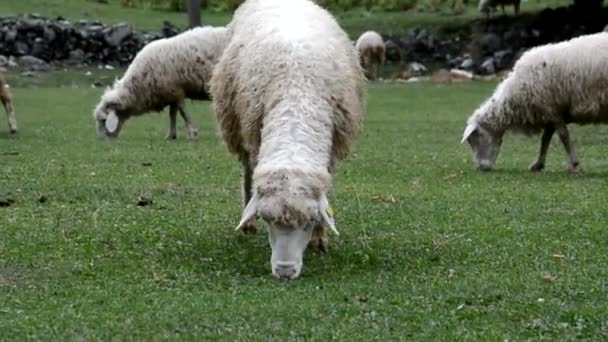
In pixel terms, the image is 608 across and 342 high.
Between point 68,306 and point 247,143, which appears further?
point 247,143

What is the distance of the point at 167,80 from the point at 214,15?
2777 centimetres

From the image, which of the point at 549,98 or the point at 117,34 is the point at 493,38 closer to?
the point at 117,34

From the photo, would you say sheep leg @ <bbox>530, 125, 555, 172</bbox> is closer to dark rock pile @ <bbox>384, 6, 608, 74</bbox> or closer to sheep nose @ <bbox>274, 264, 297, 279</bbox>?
sheep nose @ <bbox>274, 264, 297, 279</bbox>

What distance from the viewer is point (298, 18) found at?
9.02 m

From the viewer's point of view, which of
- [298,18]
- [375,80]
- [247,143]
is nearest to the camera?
[247,143]

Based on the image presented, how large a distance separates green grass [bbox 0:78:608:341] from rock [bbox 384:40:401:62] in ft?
83.2

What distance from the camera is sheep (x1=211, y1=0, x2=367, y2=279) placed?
23.9 ft

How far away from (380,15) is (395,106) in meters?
20.4

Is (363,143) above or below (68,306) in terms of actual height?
below

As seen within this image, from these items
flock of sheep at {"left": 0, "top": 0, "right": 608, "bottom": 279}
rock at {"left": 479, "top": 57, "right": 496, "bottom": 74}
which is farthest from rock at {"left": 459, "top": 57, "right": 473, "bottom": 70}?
flock of sheep at {"left": 0, "top": 0, "right": 608, "bottom": 279}

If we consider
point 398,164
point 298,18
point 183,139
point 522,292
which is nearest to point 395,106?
point 183,139

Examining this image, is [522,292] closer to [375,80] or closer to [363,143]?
[363,143]

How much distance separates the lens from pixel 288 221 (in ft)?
Answer: 23.6

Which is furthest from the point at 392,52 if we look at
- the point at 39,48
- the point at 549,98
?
the point at 549,98
